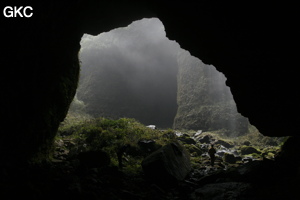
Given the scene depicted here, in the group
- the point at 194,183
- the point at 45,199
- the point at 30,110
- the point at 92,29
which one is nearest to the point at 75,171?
the point at 30,110

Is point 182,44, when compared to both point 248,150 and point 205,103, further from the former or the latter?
point 205,103

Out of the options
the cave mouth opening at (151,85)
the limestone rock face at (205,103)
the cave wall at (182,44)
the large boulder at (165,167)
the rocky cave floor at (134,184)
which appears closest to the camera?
the rocky cave floor at (134,184)

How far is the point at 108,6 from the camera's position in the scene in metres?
8.29

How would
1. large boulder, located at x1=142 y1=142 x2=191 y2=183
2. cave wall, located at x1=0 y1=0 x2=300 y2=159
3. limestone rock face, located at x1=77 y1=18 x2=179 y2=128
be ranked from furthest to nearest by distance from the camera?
limestone rock face, located at x1=77 y1=18 x2=179 y2=128
large boulder, located at x1=142 y1=142 x2=191 y2=183
cave wall, located at x1=0 y1=0 x2=300 y2=159

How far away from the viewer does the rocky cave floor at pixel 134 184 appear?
128 inches

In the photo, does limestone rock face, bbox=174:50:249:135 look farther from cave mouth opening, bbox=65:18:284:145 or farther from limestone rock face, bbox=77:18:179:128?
limestone rock face, bbox=77:18:179:128

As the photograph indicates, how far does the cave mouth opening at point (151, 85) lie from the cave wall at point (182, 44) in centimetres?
1855

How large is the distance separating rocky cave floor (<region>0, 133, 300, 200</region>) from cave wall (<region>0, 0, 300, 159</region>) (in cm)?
107

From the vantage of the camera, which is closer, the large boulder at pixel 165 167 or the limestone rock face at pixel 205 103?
the large boulder at pixel 165 167

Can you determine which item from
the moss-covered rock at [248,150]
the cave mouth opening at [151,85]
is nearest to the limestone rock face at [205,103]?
the cave mouth opening at [151,85]

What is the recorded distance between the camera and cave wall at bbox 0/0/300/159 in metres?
4.14

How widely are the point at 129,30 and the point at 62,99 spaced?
40.0m

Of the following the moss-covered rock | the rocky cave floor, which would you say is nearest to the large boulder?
the rocky cave floor

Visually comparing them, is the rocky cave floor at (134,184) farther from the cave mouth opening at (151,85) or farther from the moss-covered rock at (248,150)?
the cave mouth opening at (151,85)
